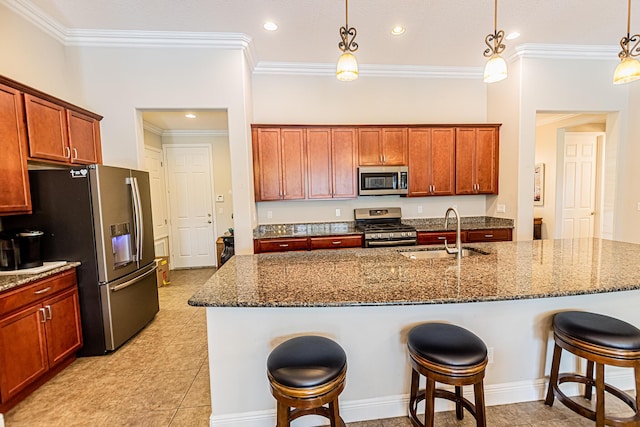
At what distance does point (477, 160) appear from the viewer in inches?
167

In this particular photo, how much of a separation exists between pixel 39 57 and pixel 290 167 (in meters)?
2.73

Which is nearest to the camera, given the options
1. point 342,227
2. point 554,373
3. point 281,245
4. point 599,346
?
point 599,346

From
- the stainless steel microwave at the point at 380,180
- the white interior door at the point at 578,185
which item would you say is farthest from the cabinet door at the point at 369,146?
the white interior door at the point at 578,185

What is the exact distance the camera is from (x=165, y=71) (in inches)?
131

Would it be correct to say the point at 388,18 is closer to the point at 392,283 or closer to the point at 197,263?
the point at 392,283

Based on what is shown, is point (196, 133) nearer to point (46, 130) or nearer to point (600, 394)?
point (46, 130)

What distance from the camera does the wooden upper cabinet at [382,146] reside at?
405 centimetres

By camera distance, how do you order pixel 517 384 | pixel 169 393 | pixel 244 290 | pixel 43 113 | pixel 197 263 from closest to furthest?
1. pixel 244 290
2. pixel 517 384
3. pixel 169 393
4. pixel 43 113
5. pixel 197 263

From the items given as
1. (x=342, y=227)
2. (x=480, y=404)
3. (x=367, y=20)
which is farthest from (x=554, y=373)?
(x=367, y=20)

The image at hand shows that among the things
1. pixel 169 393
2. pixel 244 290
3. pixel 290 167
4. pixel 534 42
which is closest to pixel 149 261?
pixel 169 393

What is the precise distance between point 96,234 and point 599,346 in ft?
11.7

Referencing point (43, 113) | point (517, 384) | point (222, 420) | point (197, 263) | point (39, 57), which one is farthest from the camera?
point (197, 263)

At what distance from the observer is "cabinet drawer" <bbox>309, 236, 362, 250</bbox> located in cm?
380

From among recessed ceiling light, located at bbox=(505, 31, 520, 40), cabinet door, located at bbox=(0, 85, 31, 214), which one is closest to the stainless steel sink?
recessed ceiling light, located at bbox=(505, 31, 520, 40)
